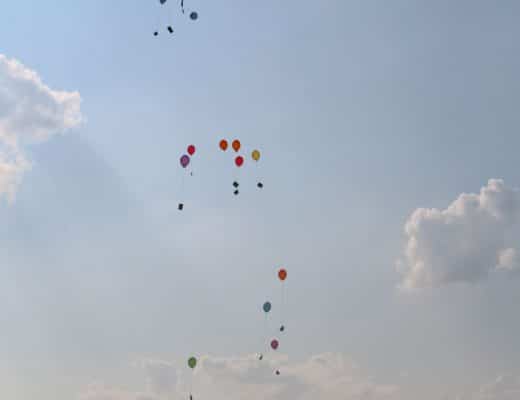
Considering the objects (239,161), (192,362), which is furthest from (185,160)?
(192,362)

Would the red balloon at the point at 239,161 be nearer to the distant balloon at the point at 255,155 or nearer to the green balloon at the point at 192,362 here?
the distant balloon at the point at 255,155

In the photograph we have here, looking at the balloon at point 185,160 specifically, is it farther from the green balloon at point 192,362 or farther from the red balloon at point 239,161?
the green balloon at point 192,362

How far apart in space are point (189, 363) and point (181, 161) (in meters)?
21.2

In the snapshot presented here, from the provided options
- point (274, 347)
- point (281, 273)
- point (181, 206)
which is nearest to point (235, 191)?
point (181, 206)

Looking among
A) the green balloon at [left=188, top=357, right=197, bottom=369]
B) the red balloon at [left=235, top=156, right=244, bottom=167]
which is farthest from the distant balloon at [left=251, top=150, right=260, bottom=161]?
the green balloon at [left=188, top=357, right=197, bottom=369]

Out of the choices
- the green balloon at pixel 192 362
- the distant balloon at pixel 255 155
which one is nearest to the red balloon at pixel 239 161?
the distant balloon at pixel 255 155

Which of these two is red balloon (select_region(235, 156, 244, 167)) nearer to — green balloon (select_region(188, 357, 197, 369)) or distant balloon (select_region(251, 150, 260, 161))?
distant balloon (select_region(251, 150, 260, 161))

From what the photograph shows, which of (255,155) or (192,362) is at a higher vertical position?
(255,155)

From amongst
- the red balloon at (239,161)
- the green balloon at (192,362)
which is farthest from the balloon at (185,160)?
the green balloon at (192,362)

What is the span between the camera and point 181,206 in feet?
229

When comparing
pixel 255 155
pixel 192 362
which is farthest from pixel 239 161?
pixel 192 362

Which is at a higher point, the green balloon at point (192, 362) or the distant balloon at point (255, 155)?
the distant balloon at point (255, 155)

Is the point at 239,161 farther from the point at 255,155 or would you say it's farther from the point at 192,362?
the point at 192,362

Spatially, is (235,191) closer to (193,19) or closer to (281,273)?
(281,273)
